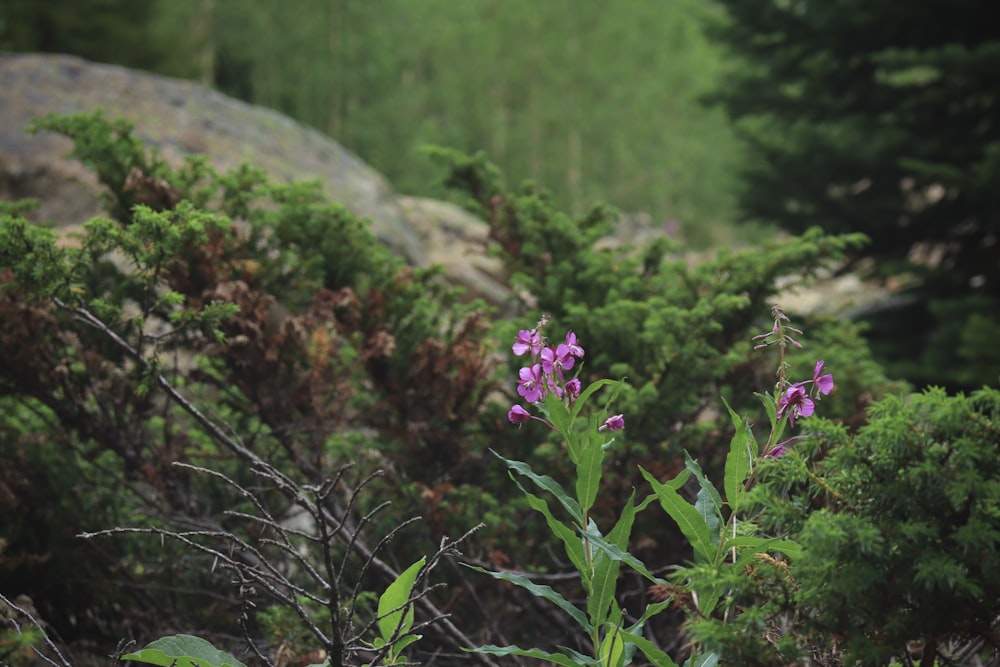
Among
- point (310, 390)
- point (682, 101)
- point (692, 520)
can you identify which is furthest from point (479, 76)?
point (692, 520)

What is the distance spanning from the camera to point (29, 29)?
1189 cm

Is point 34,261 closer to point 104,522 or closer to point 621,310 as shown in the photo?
point 104,522

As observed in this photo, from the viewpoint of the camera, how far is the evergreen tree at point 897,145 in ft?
21.1

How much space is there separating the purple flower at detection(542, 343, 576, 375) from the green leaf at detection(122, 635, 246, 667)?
81 centimetres

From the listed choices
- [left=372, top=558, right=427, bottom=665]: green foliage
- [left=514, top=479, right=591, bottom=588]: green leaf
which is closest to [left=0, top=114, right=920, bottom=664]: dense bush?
[left=372, top=558, right=427, bottom=665]: green foliage

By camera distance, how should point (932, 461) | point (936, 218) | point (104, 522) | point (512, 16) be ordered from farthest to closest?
point (512, 16)
point (936, 218)
point (104, 522)
point (932, 461)

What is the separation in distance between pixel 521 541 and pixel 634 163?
14986 millimetres

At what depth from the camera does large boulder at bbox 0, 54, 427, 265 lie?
5672mm

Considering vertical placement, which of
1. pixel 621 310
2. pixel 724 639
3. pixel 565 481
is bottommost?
pixel 565 481

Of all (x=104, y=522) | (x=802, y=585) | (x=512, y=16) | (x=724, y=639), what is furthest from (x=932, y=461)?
(x=512, y=16)

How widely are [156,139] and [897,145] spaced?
5.44m

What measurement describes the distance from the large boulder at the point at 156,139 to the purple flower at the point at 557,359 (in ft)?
14.0

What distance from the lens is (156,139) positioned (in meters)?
6.13

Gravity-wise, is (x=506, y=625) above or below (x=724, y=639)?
below
